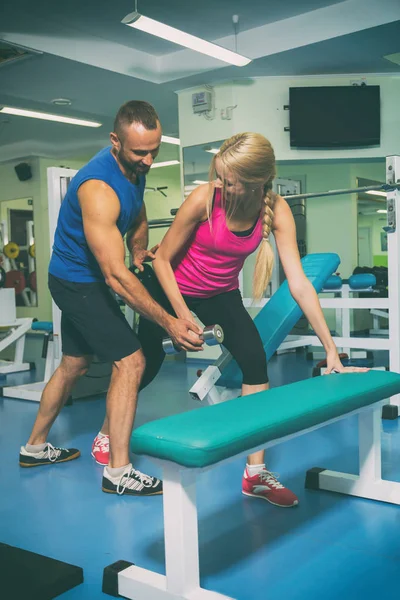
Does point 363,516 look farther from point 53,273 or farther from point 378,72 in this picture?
point 378,72

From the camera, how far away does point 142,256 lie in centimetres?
237

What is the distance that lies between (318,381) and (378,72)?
18.0 feet

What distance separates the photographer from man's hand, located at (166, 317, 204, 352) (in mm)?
1881

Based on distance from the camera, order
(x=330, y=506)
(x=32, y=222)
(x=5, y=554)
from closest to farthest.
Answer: (x=5, y=554)
(x=330, y=506)
(x=32, y=222)

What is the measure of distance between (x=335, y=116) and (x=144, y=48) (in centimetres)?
213

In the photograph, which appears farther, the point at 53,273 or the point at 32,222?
the point at 32,222

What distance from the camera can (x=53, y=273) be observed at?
2389mm

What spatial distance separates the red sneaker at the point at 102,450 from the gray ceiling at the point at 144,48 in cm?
383

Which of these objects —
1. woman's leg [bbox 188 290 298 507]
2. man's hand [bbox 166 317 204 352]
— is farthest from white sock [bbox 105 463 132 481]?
man's hand [bbox 166 317 204 352]

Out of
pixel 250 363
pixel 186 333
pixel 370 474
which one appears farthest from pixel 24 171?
pixel 370 474

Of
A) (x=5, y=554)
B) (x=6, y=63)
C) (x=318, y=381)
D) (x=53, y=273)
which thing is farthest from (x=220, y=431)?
(x=6, y=63)

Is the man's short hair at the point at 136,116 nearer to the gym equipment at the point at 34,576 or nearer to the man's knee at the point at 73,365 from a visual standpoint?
the man's knee at the point at 73,365

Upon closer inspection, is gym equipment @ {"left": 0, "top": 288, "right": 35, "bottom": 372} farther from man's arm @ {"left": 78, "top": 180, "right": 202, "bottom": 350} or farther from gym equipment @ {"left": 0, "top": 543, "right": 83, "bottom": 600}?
gym equipment @ {"left": 0, "top": 543, "right": 83, "bottom": 600}

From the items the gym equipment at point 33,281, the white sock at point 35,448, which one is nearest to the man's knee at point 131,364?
the white sock at point 35,448
